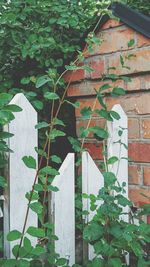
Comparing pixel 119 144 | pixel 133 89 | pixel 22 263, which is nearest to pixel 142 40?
pixel 133 89

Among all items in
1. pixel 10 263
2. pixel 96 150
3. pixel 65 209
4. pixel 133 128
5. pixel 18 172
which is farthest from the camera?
pixel 96 150

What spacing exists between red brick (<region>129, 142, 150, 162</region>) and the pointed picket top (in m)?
0.06

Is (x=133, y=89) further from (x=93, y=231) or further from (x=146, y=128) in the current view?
(x=93, y=231)

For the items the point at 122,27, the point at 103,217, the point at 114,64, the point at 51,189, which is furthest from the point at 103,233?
the point at 122,27

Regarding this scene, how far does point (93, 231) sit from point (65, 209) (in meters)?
0.13

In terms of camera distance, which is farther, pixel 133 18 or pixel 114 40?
pixel 114 40

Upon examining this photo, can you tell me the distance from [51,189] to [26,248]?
0.18 m

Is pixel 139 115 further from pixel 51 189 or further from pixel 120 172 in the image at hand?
pixel 51 189

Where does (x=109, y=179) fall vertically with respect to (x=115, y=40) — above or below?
below

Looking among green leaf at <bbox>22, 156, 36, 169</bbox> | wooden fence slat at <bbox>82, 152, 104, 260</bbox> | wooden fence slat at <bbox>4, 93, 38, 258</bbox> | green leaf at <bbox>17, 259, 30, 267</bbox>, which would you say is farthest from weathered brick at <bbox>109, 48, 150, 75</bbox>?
green leaf at <bbox>17, 259, 30, 267</bbox>

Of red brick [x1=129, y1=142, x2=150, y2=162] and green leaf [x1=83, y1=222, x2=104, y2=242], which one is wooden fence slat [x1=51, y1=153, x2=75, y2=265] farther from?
red brick [x1=129, y1=142, x2=150, y2=162]

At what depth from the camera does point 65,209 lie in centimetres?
128

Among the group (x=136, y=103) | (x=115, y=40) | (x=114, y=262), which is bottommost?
(x=114, y=262)

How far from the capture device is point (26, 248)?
1.00 m
